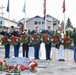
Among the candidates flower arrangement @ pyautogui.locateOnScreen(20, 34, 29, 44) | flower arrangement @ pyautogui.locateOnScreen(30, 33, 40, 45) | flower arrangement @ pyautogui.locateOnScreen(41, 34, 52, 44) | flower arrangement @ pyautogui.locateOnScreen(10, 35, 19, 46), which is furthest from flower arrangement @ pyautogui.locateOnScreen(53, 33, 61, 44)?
flower arrangement @ pyautogui.locateOnScreen(10, 35, 19, 46)

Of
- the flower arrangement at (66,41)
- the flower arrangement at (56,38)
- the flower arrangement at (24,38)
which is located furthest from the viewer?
the flower arrangement at (24,38)

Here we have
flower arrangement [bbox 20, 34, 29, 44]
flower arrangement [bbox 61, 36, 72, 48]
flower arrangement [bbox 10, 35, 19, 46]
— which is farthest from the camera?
flower arrangement [bbox 10, 35, 19, 46]

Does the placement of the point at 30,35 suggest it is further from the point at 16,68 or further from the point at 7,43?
the point at 16,68

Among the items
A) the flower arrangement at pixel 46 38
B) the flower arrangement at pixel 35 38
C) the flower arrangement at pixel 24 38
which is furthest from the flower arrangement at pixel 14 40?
the flower arrangement at pixel 46 38

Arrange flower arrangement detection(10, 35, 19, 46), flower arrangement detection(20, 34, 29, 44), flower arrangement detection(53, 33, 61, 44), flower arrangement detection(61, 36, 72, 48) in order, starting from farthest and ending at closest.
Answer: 1. flower arrangement detection(10, 35, 19, 46)
2. flower arrangement detection(20, 34, 29, 44)
3. flower arrangement detection(61, 36, 72, 48)
4. flower arrangement detection(53, 33, 61, 44)

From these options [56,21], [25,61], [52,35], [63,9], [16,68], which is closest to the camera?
[16,68]

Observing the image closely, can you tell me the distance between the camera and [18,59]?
11039 mm

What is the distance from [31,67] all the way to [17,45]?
494 cm

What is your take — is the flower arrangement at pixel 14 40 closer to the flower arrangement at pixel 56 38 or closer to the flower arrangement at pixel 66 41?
the flower arrangement at pixel 56 38

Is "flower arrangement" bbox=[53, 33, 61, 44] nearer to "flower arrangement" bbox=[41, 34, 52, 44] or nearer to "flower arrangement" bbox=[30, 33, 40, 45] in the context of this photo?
"flower arrangement" bbox=[41, 34, 52, 44]

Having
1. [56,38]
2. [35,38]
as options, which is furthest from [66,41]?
[35,38]

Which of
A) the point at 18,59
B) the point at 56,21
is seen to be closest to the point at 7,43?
the point at 18,59

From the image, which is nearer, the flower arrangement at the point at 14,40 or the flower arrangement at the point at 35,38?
A: the flower arrangement at the point at 35,38

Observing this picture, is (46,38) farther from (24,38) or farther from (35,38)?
Answer: (24,38)
